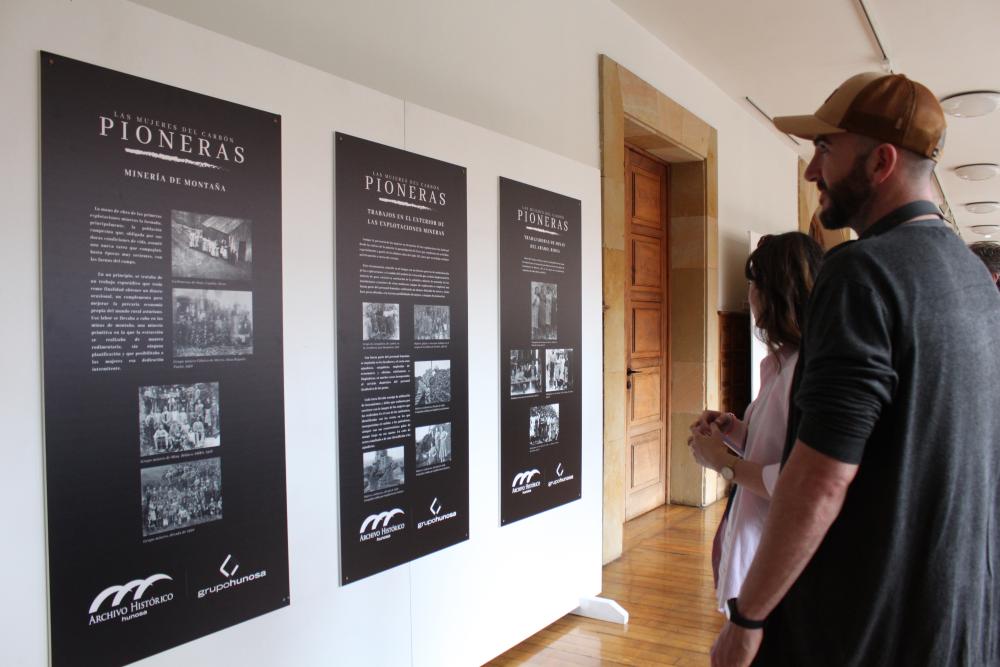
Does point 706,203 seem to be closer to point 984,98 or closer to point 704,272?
point 704,272

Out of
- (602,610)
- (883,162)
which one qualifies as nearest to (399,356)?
(883,162)

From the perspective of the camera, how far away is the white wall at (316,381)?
67.5 inches

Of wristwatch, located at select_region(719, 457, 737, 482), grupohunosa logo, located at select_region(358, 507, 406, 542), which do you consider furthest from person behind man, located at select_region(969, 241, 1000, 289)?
grupohunosa logo, located at select_region(358, 507, 406, 542)

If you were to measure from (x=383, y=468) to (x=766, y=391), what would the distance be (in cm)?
145

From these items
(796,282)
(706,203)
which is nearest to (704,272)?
(706,203)

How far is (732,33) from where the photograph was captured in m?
5.61

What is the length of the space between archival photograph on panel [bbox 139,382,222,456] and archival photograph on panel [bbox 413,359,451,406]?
879 millimetres

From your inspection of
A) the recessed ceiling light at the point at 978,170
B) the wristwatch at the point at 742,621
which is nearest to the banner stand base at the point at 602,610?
the wristwatch at the point at 742,621

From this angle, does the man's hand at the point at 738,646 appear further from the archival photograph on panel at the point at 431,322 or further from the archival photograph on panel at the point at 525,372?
the archival photograph on panel at the point at 525,372

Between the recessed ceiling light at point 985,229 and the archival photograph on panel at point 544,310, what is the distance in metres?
17.1

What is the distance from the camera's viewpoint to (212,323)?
209cm

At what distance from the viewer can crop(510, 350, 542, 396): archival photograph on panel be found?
11.0 ft

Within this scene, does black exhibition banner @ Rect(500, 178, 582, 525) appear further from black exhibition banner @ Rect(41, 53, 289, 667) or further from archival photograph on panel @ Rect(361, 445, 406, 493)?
black exhibition banner @ Rect(41, 53, 289, 667)

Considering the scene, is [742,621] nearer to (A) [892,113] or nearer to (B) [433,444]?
(A) [892,113]
